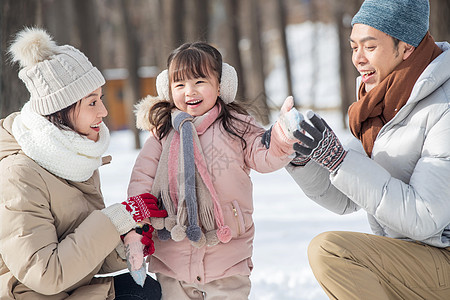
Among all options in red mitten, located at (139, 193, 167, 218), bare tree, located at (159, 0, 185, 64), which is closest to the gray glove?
red mitten, located at (139, 193, 167, 218)

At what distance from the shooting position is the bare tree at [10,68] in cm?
536

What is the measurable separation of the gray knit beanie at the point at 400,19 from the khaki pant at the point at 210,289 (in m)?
1.34

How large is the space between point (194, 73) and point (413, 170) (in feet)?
3.61

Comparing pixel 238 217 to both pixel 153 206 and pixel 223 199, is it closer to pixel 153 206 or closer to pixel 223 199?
pixel 223 199

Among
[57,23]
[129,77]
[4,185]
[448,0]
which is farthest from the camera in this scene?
[57,23]

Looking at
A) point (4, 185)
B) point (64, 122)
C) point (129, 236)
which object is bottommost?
point (129, 236)

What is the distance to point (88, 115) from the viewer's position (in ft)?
8.13

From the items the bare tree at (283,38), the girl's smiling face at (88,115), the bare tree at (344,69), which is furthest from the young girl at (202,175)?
the bare tree at (283,38)

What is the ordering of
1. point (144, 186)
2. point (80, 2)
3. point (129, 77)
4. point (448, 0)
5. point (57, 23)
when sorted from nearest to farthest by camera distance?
point (144, 186)
point (448, 0)
point (129, 77)
point (80, 2)
point (57, 23)

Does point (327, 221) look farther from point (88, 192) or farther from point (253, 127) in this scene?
point (88, 192)

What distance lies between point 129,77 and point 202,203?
11362 mm

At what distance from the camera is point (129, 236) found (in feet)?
7.93

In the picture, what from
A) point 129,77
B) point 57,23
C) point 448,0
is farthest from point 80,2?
point 448,0

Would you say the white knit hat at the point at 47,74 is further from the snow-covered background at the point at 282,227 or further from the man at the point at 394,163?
the snow-covered background at the point at 282,227
